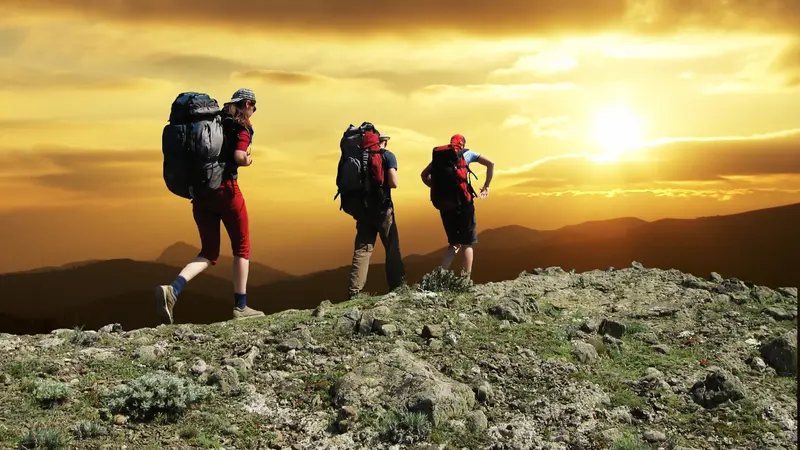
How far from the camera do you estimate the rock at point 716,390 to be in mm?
9555

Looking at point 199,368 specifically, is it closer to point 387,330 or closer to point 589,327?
point 387,330

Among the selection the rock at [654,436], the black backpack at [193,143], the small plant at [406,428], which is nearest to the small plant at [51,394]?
the small plant at [406,428]

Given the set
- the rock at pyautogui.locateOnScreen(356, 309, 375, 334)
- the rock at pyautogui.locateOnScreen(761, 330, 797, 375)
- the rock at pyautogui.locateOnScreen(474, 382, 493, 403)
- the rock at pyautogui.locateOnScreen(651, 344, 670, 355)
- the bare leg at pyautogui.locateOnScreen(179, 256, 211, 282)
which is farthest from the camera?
the bare leg at pyautogui.locateOnScreen(179, 256, 211, 282)

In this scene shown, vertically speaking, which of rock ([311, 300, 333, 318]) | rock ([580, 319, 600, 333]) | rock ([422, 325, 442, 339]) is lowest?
rock ([580, 319, 600, 333])

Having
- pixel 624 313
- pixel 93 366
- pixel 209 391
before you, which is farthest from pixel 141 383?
pixel 624 313

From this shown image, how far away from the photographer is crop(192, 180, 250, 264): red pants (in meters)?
12.4

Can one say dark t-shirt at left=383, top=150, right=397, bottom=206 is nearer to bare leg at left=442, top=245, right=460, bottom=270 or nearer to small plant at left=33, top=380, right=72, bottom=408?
bare leg at left=442, top=245, right=460, bottom=270

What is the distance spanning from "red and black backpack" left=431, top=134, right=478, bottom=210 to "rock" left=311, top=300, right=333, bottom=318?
2851 mm

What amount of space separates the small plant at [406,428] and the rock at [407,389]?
16 centimetres

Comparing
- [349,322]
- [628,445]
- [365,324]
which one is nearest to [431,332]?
[365,324]

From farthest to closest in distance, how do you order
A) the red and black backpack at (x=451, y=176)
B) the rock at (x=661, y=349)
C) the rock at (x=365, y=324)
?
the red and black backpack at (x=451, y=176) < the rock at (x=661, y=349) < the rock at (x=365, y=324)

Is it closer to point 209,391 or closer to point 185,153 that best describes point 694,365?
point 209,391

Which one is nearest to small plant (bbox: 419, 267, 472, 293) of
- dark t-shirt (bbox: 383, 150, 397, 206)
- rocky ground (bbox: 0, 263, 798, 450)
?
rocky ground (bbox: 0, 263, 798, 450)

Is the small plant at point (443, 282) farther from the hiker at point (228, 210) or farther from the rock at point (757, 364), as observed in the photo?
the rock at point (757, 364)
